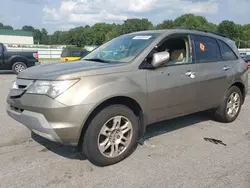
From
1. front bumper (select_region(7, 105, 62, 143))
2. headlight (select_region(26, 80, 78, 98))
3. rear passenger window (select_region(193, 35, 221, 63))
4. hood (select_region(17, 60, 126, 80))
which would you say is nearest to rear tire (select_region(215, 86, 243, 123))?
rear passenger window (select_region(193, 35, 221, 63))

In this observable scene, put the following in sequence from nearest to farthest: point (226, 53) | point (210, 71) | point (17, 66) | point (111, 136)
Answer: point (111, 136)
point (210, 71)
point (226, 53)
point (17, 66)

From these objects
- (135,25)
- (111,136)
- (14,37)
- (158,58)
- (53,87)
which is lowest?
(111,136)

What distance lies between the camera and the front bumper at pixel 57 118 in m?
3.19

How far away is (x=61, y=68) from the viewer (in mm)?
3672

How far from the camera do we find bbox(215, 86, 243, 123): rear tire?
5.31 meters

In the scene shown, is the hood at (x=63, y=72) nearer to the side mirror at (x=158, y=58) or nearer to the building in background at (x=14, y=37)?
the side mirror at (x=158, y=58)

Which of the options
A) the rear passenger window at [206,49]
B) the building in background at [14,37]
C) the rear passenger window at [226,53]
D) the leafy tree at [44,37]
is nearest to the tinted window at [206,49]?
the rear passenger window at [206,49]

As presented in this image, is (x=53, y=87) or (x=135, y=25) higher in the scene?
(x=135, y=25)

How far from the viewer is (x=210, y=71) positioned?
485 cm

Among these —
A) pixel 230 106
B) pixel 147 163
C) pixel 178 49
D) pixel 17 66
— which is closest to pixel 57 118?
pixel 147 163

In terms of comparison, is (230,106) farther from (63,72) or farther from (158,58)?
(63,72)

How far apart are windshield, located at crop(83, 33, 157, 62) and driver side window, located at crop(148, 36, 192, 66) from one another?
Result: 0.29 meters

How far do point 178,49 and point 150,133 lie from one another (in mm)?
1519

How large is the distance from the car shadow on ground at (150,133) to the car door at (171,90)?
2.13 ft
